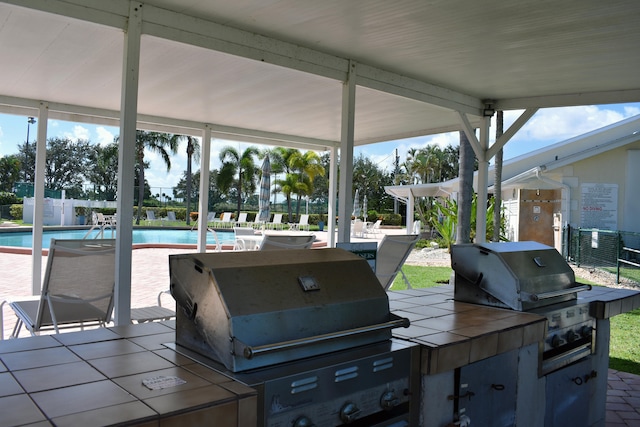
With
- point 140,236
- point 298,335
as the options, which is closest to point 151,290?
point 298,335

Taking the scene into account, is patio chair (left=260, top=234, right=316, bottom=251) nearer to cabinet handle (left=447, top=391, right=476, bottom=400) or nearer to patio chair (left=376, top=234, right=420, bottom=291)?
patio chair (left=376, top=234, right=420, bottom=291)

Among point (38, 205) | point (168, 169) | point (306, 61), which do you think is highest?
point (168, 169)

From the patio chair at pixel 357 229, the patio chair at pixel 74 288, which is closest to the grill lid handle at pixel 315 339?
the patio chair at pixel 74 288

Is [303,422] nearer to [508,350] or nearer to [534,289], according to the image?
[508,350]

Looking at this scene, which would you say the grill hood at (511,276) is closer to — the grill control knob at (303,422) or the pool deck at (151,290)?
the pool deck at (151,290)

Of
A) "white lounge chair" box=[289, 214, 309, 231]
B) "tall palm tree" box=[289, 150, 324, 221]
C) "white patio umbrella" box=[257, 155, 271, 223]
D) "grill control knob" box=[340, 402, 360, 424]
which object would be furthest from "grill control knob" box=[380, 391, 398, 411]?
"tall palm tree" box=[289, 150, 324, 221]

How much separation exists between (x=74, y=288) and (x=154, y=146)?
29389mm

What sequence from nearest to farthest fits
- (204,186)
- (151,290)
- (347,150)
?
1. (347,150)
2. (151,290)
3. (204,186)

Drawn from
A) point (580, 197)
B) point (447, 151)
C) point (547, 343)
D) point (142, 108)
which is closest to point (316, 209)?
point (447, 151)

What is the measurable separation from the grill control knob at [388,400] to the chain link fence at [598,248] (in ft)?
33.4

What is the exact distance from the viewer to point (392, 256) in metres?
5.59

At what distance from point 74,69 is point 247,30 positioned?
235cm

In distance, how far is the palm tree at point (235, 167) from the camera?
32781 mm

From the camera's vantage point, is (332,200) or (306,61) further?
(332,200)
